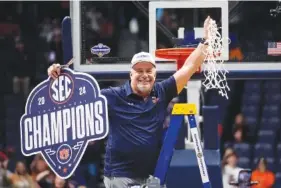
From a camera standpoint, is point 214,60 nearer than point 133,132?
No

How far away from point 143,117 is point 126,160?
0.94 ft

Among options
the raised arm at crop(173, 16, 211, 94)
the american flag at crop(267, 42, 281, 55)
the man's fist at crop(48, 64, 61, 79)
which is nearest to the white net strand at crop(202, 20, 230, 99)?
the raised arm at crop(173, 16, 211, 94)

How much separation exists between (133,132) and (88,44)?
1815 millimetres

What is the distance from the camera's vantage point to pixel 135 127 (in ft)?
17.8

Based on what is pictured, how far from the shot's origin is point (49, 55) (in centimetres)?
1280

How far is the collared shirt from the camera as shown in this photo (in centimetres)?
538

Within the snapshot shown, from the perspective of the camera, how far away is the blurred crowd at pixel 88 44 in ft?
23.5

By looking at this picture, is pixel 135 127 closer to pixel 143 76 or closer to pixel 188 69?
pixel 143 76

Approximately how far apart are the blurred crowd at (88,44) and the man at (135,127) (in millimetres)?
1553

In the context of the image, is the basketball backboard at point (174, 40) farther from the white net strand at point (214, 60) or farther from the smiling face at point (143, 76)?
the smiling face at point (143, 76)

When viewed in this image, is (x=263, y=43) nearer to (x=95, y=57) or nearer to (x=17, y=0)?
(x=95, y=57)

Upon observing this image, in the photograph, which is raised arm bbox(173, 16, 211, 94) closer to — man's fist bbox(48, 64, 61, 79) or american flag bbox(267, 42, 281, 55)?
man's fist bbox(48, 64, 61, 79)

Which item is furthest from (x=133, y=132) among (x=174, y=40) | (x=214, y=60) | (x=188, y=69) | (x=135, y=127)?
(x=174, y=40)

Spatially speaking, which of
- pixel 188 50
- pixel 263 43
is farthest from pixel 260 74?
pixel 188 50
